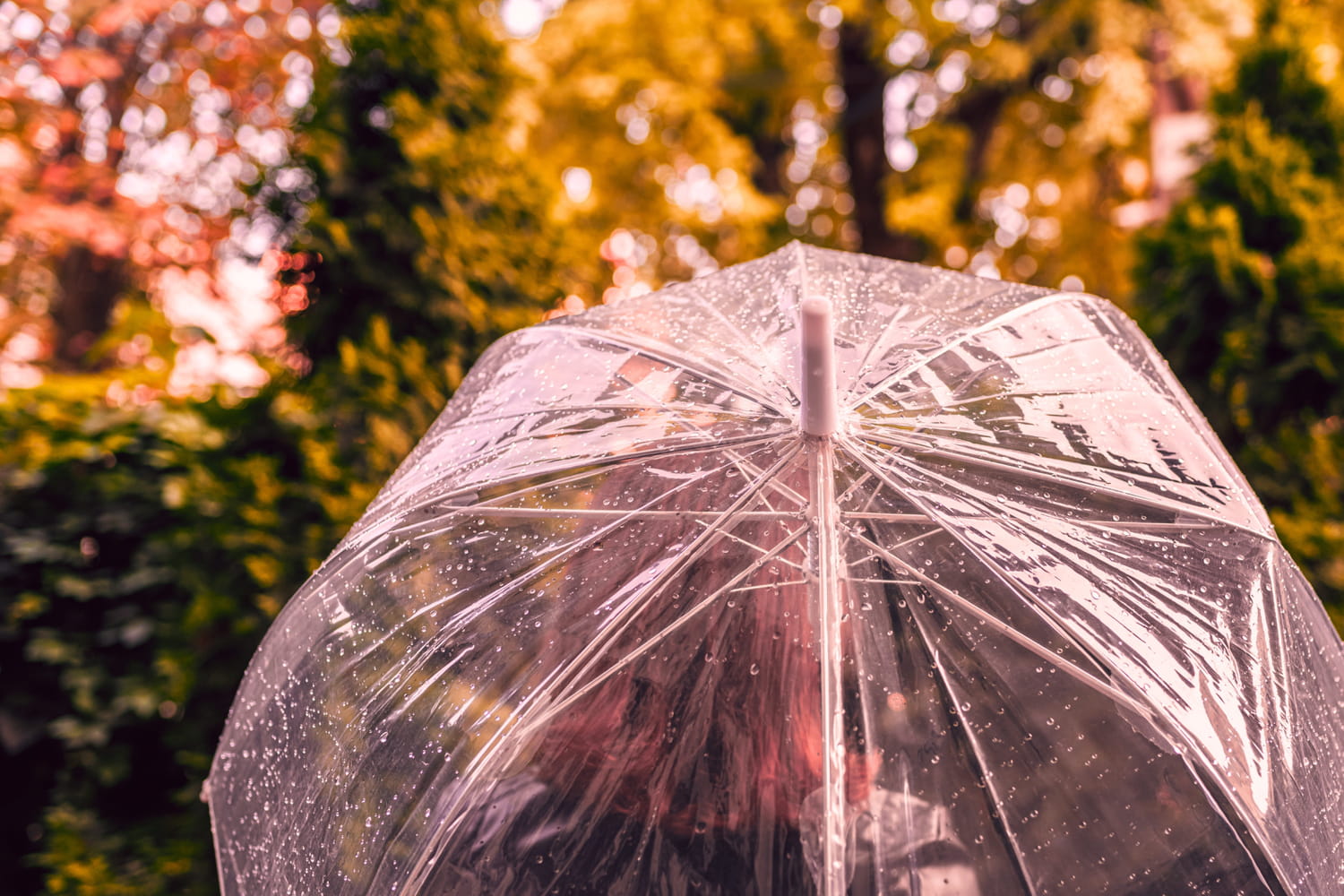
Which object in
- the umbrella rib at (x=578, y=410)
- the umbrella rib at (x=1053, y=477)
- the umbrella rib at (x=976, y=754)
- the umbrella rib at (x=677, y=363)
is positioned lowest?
the umbrella rib at (x=976, y=754)

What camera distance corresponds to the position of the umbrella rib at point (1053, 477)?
1544mm

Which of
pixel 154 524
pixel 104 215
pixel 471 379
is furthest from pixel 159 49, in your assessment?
pixel 471 379

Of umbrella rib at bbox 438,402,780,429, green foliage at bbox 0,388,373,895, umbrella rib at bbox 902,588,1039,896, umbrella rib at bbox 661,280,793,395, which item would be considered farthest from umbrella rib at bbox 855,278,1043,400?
green foliage at bbox 0,388,373,895

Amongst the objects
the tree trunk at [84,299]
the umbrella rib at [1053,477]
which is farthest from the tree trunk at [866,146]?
the umbrella rib at [1053,477]

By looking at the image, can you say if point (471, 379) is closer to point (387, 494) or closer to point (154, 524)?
point (387, 494)

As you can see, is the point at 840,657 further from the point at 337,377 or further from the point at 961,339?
the point at 337,377

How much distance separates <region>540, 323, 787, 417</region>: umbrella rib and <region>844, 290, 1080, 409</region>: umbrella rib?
154mm

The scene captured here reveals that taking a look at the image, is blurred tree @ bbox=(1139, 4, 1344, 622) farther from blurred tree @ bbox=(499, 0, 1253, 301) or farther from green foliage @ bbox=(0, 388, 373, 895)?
blurred tree @ bbox=(499, 0, 1253, 301)

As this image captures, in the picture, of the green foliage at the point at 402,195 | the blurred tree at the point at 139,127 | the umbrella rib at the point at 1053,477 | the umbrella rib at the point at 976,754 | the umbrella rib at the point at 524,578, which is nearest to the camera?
the umbrella rib at the point at 976,754

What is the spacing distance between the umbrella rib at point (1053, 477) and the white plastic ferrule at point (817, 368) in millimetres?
145

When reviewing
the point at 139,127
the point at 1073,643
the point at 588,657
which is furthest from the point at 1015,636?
the point at 139,127

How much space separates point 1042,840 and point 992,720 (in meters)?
0.20

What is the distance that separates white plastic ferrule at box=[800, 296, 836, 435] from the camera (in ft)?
4.32

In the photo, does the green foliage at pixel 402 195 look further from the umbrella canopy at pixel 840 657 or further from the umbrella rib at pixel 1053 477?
the umbrella rib at pixel 1053 477
